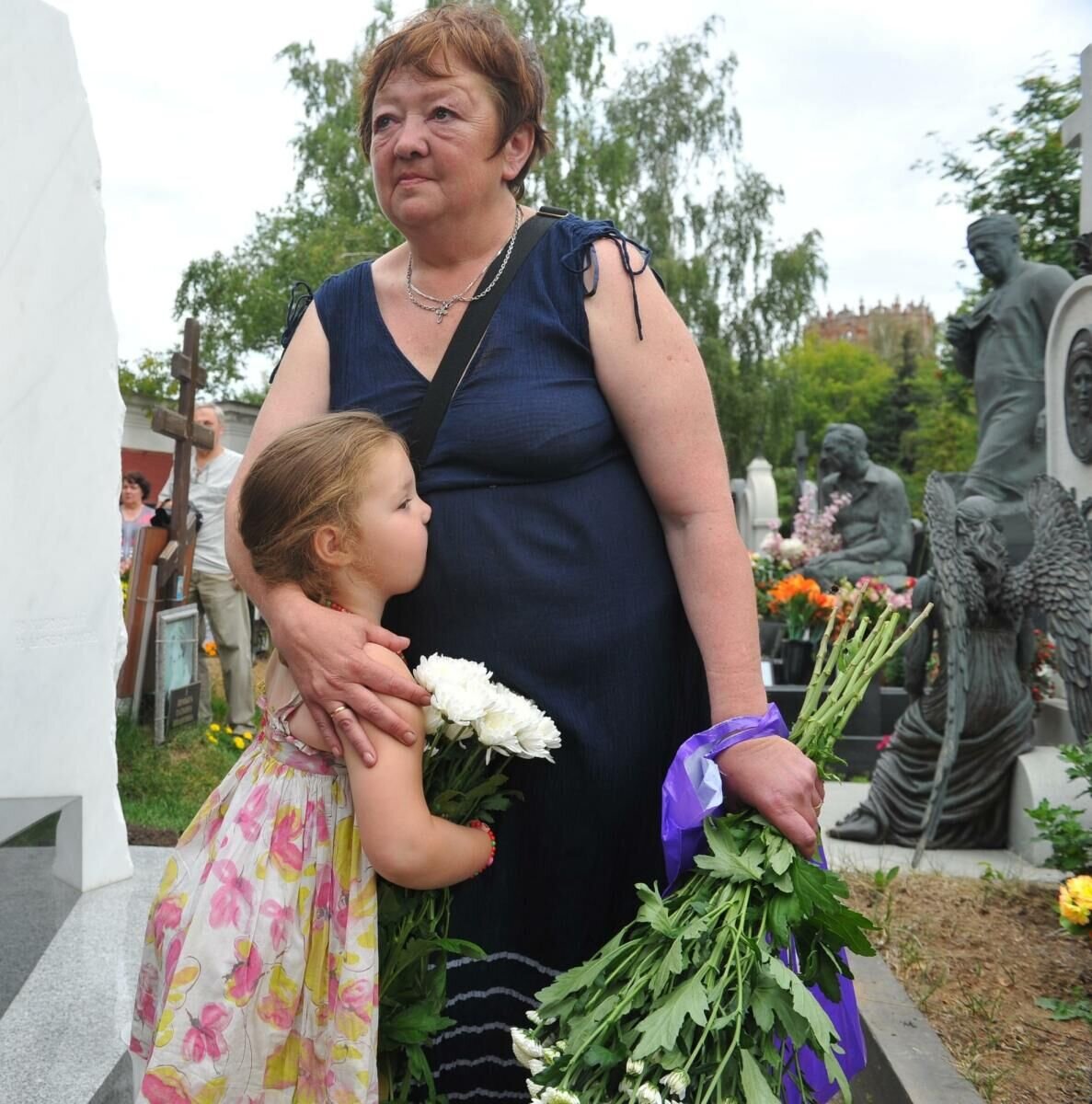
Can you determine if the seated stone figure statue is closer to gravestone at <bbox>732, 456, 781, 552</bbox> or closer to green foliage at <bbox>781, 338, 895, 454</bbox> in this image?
gravestone at <bbox>732, 456, 781, 552</bbox>

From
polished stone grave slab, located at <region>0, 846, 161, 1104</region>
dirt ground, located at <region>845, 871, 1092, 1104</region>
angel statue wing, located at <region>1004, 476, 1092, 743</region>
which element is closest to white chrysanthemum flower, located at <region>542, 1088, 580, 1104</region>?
dirt ground, located at <region>845, 871, 1092, 1104</region>

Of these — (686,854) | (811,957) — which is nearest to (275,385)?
(686,854)

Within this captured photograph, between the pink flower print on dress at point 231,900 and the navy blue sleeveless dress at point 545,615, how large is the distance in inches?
12.6

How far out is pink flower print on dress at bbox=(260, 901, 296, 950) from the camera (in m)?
1.76

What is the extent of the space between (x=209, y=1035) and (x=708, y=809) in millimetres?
763

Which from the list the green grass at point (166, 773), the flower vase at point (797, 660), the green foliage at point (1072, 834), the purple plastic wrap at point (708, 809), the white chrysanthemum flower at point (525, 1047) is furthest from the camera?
the flower vase at point (797, 660)

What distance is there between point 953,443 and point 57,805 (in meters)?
32.3

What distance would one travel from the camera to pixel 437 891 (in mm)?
1868

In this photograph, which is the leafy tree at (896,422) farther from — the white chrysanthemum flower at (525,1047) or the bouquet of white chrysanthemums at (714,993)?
the white chrysanthemum flower at (525,1047)

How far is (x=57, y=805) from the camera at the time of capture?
4129mm

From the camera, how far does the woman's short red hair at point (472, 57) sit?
1.88 meters

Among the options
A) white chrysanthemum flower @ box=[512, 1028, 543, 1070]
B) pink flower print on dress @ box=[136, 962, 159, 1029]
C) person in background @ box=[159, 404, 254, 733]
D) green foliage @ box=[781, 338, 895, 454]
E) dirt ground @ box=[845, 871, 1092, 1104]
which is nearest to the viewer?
white chrysanthemum flower @ box=[512, 1028, 543, 1070]

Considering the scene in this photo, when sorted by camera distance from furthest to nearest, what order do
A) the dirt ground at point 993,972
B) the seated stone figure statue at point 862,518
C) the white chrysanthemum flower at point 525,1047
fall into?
1. the seated stone figure statue at point 862,518
2. the dirt ground at point 993,972
3. the white chrysanthemum flower at point 525,1047

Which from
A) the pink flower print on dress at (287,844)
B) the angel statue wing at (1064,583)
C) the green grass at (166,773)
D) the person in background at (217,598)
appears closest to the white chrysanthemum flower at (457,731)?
the pink flower print on dress at (287,844)
